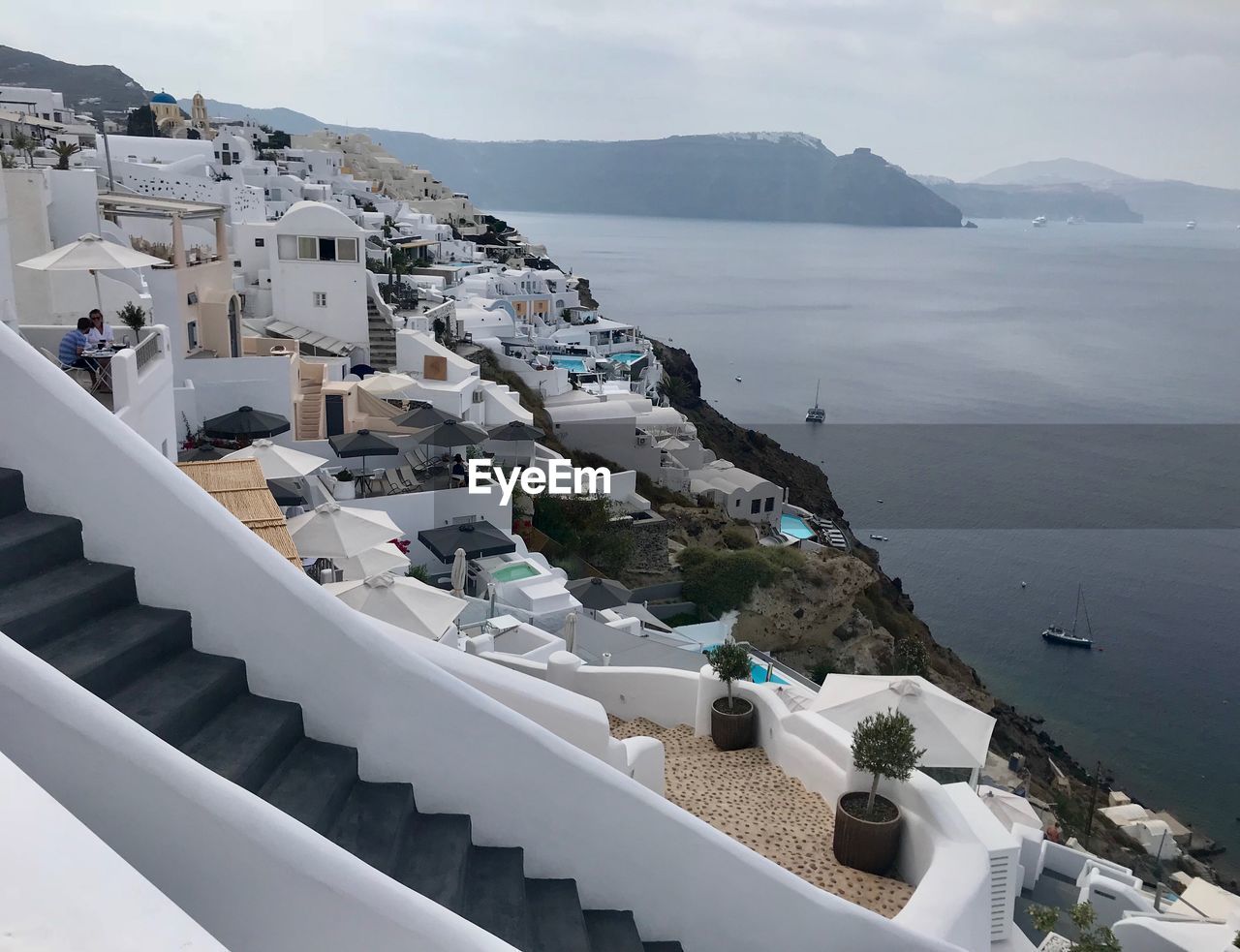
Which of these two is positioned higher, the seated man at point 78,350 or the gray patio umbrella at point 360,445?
the seated man at point 78,350

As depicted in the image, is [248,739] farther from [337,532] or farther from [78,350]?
[337,532]

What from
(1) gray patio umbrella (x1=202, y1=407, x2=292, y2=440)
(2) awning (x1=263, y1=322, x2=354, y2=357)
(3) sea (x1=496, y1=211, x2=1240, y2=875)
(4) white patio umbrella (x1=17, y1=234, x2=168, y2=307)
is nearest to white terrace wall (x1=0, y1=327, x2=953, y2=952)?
(4) white patio umbrella (x1=17, y1=234, x2=168, y2=307)

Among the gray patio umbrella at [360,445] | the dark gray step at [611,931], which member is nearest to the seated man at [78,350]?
the dark gray step at [611,931]

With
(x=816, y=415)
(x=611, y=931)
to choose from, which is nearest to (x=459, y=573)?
(x=611, y=931)

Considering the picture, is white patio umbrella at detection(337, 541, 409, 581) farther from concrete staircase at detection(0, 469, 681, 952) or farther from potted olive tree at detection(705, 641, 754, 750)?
concrete staircase at detection(0, 469, 681, 952)

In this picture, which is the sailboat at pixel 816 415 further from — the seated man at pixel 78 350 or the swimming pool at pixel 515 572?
the seated man at pixel 78 350

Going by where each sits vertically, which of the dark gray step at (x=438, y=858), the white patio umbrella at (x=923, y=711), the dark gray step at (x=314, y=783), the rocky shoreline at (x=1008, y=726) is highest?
the dark gray step at (x=314, y=783)

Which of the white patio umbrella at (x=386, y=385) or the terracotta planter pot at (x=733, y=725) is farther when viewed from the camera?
the white patio umbrella at (x=386, y=385)

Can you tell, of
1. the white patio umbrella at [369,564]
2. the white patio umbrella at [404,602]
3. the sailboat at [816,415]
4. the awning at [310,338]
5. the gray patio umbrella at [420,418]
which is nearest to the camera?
the white patio umbrella at [404,602]

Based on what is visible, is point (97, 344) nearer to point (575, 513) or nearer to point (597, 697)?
point (597, 697)

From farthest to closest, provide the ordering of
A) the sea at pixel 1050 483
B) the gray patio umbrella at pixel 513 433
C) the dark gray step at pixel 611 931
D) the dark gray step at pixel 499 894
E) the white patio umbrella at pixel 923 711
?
the sea at pixel 1050 483, the gray patio umbrella at pixel 513 433, the white patio umbrella at pixel 923 711, the dark gray step at pixel 611 931, the dark gray step at pixel 499 894
